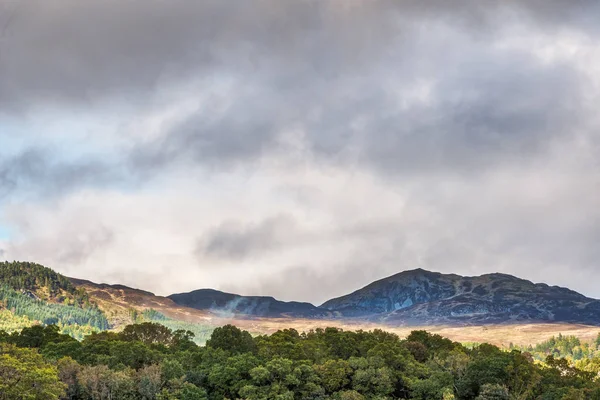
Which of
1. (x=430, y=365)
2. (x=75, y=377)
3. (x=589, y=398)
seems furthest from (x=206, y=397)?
(x=589, y=398)

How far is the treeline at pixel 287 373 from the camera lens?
97625 mm

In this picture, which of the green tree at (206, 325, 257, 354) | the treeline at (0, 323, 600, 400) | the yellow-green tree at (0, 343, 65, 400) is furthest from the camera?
the green tree at (206, 325, 257, 354)

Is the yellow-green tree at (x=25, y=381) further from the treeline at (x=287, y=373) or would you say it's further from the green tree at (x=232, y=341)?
the green tree at (x=232, y=341)

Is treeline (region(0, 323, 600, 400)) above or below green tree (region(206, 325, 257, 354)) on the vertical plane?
below

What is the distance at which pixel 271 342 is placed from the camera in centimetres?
12781

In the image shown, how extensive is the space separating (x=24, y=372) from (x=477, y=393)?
8021 cm

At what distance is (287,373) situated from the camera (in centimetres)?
10594

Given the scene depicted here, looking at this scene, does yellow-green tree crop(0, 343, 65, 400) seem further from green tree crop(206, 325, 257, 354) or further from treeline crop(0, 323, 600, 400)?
green tree crop(206, 325, 257, 354)

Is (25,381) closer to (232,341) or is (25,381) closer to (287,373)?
(287,373)

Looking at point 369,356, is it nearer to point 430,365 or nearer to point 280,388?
point 430,365

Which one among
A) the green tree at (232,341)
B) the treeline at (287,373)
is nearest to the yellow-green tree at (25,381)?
the treeline at (287,373)

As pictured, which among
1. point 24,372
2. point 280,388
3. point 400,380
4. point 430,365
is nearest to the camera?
point 24,372

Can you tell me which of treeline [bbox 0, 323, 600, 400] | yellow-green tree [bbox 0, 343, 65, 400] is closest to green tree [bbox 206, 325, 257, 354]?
treeline [bbox 0, 323, 600, 400]

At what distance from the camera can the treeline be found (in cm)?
9762
